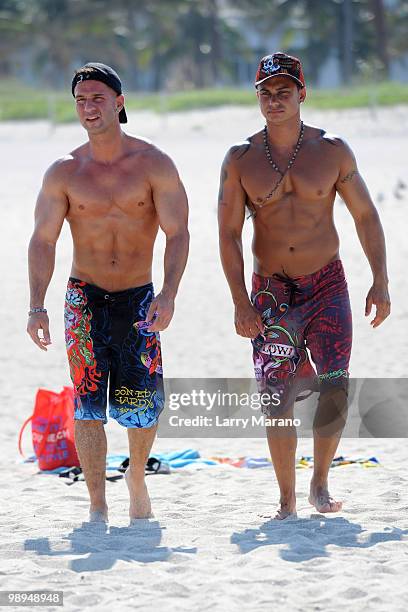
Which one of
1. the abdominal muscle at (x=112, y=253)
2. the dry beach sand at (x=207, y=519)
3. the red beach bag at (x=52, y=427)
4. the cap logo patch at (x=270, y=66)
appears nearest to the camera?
the dry beach sand at (x=207, y=519)

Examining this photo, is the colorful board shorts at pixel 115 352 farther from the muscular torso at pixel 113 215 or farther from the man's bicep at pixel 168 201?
the man's bicep at pixel 168 201

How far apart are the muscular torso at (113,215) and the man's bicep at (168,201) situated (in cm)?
5

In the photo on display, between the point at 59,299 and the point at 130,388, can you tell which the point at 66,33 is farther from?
the point at 130,388

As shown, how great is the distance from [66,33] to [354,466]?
51.1 meters

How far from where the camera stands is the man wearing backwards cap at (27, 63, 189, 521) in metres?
5.30

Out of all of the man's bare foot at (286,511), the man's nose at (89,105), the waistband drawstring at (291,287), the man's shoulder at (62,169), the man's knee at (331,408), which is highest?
the man's nose at (89,105)

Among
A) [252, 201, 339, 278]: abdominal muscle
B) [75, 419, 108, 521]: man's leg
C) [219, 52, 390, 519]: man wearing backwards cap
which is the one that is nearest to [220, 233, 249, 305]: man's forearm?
[219, 52, 390, 519]: man wearing backwards cap

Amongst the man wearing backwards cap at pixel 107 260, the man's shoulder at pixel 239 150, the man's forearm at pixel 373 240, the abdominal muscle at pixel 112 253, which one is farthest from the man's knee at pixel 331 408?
the man's shoulder at pixel 239 150

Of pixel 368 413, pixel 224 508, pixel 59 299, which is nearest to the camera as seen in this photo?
pixel 224 508

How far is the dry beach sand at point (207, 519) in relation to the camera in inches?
168

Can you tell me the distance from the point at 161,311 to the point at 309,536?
1.08m

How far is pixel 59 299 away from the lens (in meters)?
11.6

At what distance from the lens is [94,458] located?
5.36m

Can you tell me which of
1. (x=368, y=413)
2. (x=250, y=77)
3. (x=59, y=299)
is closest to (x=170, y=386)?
(x=368, y=413)
